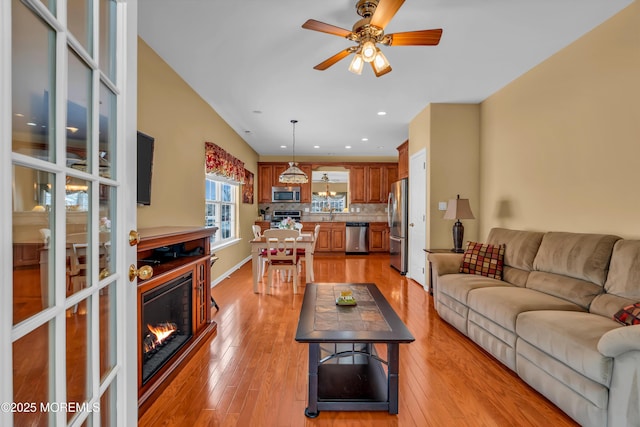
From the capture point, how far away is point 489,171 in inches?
163

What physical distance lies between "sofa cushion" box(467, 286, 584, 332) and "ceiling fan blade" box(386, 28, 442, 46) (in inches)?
75.9

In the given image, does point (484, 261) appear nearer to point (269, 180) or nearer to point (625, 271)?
point (625, 271)

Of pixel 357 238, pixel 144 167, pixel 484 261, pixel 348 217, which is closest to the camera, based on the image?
pixel 144 167

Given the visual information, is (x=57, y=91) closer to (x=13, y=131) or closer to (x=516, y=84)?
(x=13, y=131)

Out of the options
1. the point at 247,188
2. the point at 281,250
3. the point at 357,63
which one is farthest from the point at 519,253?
the point at 247,188

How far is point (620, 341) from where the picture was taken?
141 centimetres

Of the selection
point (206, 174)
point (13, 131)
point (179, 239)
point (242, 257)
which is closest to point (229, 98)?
point (206, 174)

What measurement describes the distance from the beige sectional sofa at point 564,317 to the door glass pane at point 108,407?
2.08 meters

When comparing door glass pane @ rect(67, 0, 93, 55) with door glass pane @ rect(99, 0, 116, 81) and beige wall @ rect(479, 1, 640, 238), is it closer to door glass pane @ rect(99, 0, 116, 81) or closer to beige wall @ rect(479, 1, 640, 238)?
door glass pane @ rect(99, 0, 116, 81)

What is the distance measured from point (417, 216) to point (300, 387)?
3565 millimetres

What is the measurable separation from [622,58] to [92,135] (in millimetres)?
3400

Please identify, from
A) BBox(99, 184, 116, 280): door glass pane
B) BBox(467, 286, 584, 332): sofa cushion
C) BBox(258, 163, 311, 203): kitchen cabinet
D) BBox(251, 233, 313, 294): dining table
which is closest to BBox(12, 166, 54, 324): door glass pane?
BBox(99, 184, 116, 280): door glass pane

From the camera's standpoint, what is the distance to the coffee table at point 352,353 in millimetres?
1701

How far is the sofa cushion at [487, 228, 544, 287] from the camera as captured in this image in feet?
9.34
